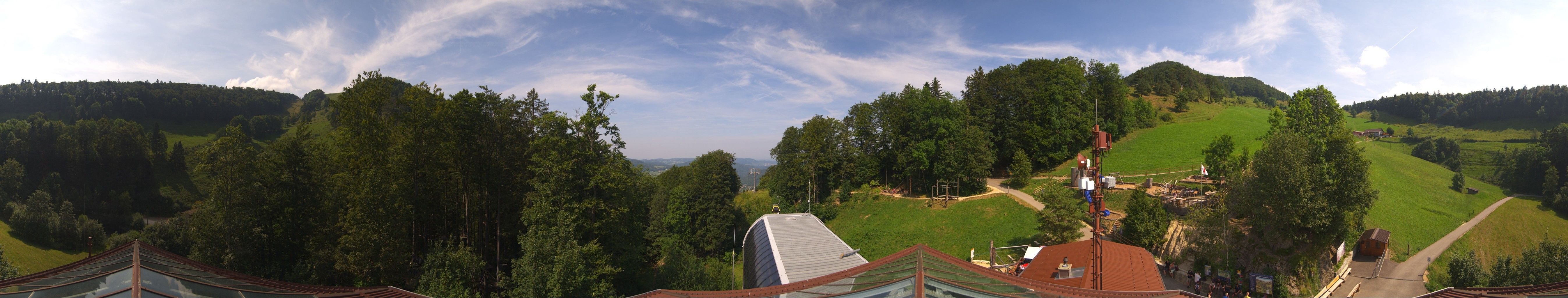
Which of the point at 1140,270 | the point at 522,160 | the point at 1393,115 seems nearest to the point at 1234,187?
the point at 1140,270

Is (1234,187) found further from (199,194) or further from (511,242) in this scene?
(199,194)

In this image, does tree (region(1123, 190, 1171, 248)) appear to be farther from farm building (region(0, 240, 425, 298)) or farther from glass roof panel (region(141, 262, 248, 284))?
glass roof panel (region(141, 262, 248, 284))

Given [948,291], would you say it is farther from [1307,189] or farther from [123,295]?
[1307,189]

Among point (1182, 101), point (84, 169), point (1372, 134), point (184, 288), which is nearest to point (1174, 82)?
point (1182, 101)

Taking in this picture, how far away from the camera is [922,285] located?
6832 millimetres

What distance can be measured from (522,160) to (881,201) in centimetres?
3295

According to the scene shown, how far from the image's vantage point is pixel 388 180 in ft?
64.0

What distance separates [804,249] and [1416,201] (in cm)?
4317

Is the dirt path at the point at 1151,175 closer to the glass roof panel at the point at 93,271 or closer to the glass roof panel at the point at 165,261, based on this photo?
the glass roof panel at the point at 165,261

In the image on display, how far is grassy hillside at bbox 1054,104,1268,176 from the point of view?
4500 cm

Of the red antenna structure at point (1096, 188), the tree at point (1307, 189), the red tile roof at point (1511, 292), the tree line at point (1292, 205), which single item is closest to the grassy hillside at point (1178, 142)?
the tree line at point (1292, 205)

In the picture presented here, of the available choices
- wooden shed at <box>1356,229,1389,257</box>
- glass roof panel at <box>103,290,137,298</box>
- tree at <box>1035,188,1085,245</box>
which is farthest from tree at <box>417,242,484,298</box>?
wooden shed at <box>1356,229,1389,257</box>

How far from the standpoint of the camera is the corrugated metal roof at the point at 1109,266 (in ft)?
58.5

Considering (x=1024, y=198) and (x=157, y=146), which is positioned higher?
(x=157, y=146)
